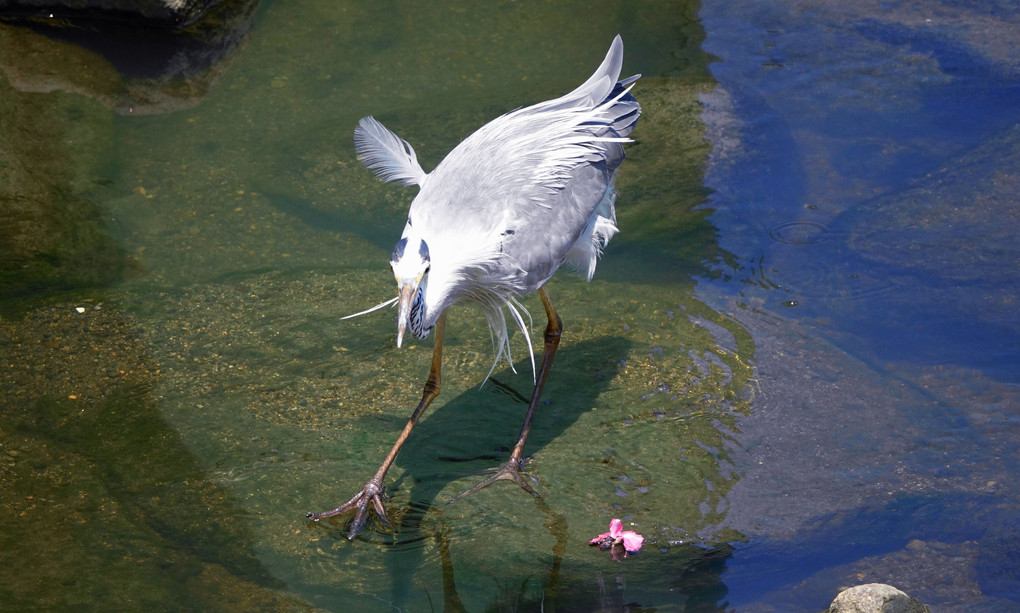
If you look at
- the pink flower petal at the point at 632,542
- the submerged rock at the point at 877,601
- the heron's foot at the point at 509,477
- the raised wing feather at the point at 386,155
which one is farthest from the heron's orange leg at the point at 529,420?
the submerged rock at the point at 877,601

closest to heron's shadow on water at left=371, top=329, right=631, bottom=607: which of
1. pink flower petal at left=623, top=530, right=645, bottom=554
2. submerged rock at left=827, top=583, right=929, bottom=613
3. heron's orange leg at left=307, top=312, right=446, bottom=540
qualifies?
heron's orange leg at left=307, top=312, right=446, bottom=540

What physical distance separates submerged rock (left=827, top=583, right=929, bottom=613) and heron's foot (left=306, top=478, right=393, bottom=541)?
1.85 metres

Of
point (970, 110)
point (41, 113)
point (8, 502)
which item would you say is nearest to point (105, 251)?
point (41, 113)

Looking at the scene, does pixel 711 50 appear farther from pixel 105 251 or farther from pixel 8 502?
pixel 8 502

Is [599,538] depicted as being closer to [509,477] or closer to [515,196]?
[509,477]

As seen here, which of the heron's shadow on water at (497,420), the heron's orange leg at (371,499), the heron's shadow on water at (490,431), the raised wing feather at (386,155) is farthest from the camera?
the raised wing feather at (386,155)

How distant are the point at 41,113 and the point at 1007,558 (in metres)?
6.65

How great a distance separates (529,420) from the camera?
14.3ft

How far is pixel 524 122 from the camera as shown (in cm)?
466

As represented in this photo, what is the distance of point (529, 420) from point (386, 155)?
1.62 metres

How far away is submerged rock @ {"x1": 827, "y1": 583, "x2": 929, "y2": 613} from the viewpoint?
9.66 ft

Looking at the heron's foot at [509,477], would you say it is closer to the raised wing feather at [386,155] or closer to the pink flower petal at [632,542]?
the pink flower petal at [632,542]

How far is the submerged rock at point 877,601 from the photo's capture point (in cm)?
295

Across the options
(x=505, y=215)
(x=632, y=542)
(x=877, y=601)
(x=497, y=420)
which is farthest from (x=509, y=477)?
(x=877, y=601)
